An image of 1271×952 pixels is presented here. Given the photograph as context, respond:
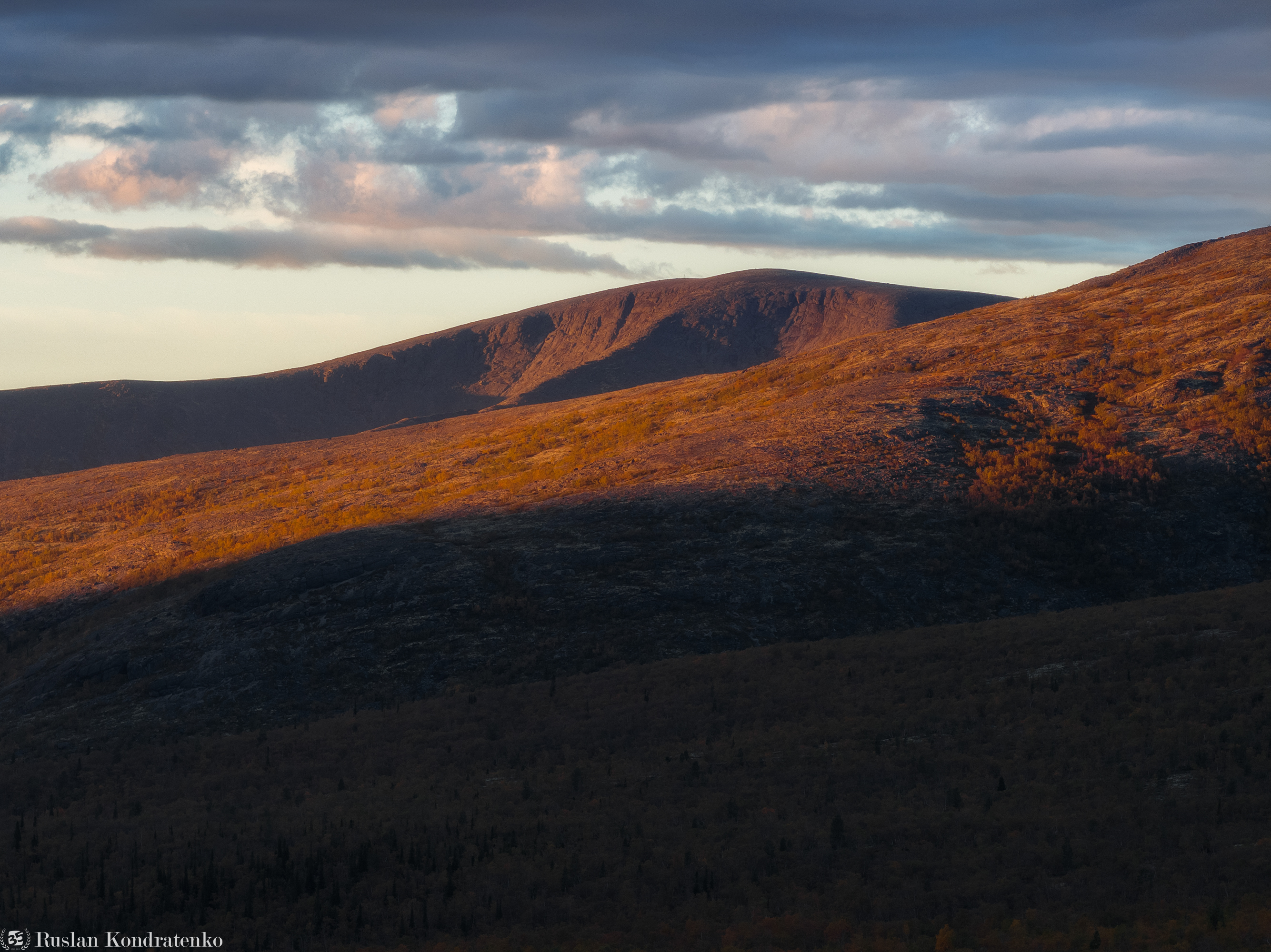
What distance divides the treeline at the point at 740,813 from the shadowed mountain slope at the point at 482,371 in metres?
114

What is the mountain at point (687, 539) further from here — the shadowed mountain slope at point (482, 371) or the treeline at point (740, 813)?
the shadowed mountain slope at point (482, 371)

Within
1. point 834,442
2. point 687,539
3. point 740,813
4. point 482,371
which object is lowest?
point 740,813

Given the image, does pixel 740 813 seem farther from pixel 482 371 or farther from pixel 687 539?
pixel 482 371

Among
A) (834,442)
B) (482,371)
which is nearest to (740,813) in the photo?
(834,442)

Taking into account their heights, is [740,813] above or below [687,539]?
below

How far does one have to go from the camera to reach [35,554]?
53062mm

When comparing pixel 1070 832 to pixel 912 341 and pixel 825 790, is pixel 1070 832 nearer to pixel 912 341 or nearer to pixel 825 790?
pixel 825 790

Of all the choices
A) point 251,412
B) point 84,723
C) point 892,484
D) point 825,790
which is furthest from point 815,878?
point 251,412

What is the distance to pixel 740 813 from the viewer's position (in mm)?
16328

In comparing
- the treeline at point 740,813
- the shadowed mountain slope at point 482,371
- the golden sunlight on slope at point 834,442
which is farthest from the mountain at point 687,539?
the shadowed mountain slope at point 482,371

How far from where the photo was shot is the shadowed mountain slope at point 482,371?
465ft

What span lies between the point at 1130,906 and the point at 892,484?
29.8m

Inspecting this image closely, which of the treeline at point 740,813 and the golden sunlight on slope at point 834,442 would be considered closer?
the treeline at point 740,813

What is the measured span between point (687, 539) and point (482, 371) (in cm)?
14555
